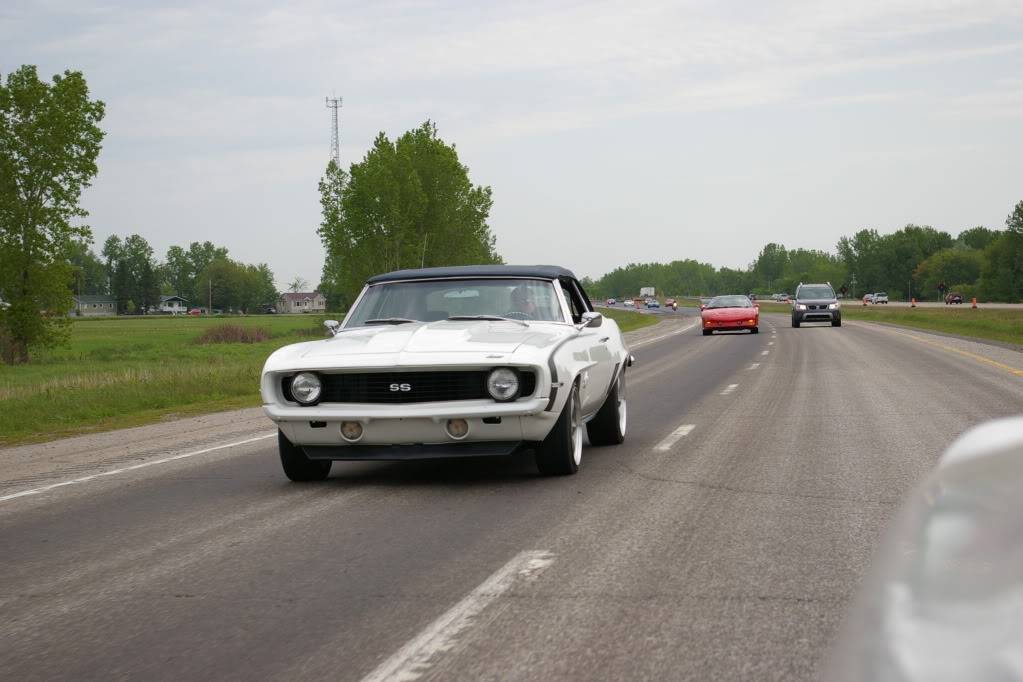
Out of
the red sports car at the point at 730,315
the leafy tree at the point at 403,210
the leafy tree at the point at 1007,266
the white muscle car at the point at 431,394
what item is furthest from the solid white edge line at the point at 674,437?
the leafy tree at the point at 1007,266

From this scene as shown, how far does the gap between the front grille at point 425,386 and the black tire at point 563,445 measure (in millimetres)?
483

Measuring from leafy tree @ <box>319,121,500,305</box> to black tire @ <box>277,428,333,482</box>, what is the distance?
64.2 metres

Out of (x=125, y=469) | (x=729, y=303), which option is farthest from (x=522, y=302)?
(x=729, y=303)

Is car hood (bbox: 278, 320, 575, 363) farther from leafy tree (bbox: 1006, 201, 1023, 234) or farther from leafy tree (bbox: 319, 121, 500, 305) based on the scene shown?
leafy tree (bbox: 1006, 201, 1023, 234)

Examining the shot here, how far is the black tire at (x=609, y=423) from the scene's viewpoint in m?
10.5

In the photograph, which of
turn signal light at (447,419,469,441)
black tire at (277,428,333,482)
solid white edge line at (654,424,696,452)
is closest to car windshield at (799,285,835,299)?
solid white edge line at (654,424,696,452)

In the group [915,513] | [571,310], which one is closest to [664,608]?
[915,513]

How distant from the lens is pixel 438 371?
7906mm

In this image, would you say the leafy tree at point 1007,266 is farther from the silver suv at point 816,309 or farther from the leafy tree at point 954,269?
the silver suv at point 816,309

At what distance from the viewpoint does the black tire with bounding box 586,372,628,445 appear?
412 inches

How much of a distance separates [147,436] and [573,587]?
9377mm

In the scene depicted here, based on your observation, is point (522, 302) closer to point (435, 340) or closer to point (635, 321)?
point (435, 340)

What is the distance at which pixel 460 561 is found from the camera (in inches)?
232

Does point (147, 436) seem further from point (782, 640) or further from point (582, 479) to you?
point (782, 640)
